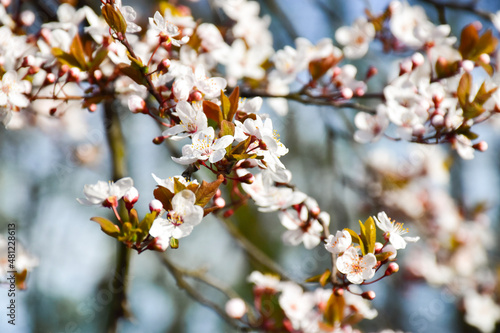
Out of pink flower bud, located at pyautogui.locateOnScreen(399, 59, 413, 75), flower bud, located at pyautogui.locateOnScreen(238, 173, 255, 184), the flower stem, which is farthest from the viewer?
the flower stem

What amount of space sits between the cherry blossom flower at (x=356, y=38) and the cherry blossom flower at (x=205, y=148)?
121cm

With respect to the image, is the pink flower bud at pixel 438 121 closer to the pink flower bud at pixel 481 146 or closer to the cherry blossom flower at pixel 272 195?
the pink flower bud at pixel 481 146

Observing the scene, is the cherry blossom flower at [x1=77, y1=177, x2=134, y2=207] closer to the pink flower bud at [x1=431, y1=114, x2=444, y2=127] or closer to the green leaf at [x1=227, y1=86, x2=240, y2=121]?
the green leaf at [x1=227, y1=86, x2=240, y2=121]

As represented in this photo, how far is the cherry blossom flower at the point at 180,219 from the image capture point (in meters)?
0.87

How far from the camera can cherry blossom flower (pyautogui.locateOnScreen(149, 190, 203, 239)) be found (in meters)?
0.87

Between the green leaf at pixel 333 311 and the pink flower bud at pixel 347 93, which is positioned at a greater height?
the pink flower bud at pixel 347 93

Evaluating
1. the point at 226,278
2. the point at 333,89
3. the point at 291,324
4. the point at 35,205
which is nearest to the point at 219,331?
the point at 226,278

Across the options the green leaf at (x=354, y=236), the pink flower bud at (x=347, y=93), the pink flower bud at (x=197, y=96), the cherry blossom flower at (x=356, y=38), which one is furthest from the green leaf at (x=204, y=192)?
the cherry blossom flower at (x=356, y=38)

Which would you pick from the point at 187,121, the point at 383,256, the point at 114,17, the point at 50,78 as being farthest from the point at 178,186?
the point at 50,78

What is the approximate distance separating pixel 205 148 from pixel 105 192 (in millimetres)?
289

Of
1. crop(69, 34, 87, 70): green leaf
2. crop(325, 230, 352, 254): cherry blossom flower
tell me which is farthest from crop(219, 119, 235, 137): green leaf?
crop(69, 34, 87, 70): green leaf

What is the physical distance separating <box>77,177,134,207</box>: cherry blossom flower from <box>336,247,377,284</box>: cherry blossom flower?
56 centimetres

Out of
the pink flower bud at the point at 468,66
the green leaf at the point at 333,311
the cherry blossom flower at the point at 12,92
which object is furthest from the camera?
the pink flower bud at the point at 468,66

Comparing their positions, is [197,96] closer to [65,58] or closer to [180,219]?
[180,219]
